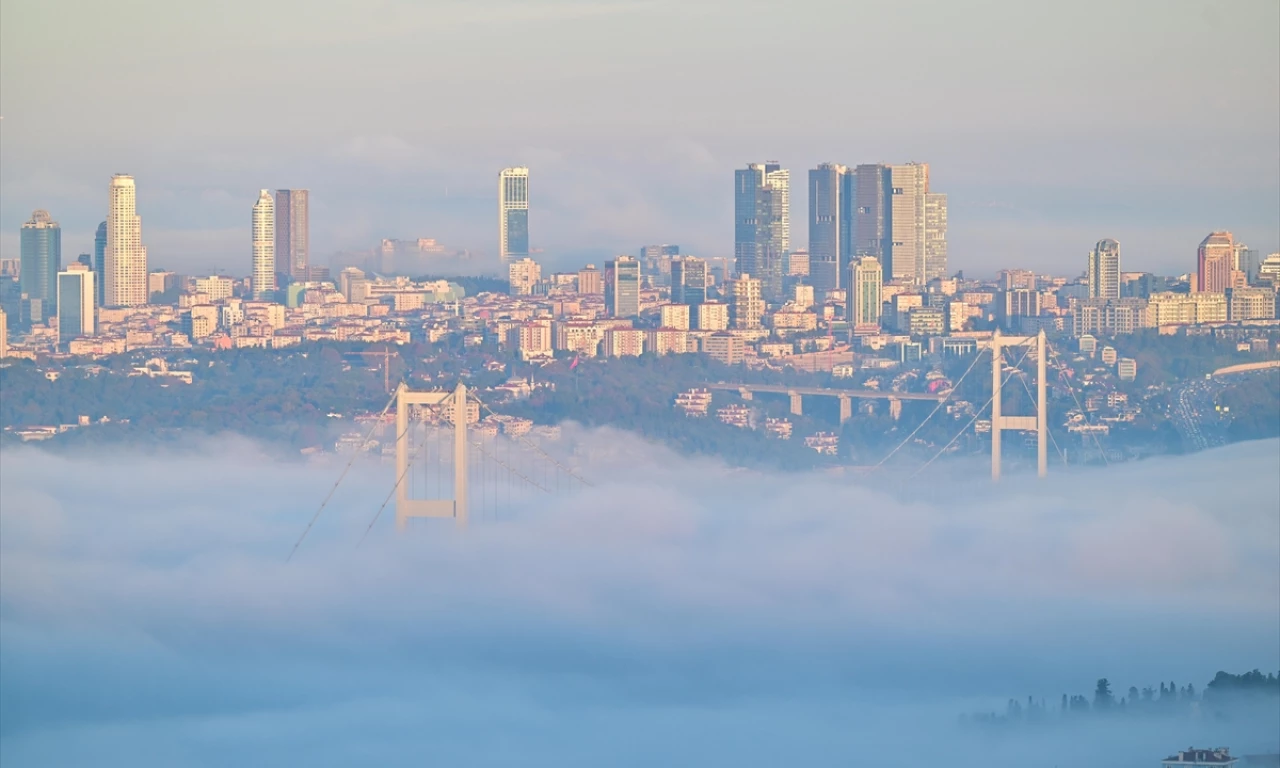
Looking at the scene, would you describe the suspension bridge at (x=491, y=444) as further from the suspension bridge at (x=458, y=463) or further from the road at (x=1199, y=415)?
the road at (x=1199, y=415)

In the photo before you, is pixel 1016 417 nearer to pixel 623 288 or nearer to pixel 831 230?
pixel 623 288

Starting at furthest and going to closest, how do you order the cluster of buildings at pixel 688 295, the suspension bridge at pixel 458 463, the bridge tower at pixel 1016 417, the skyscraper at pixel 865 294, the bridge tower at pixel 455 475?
the skyscraper at pixel 865 294
the cluster of buildings at pixel 688 295
the bridge tower at pixel 1016 417
the suspension bridge at pixel 458 463
the bridge tower at pixel 455 475

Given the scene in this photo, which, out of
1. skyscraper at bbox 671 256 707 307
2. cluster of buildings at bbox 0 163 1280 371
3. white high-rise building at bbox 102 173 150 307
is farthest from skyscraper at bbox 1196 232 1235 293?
white high-rise building at bbox 102 173 150 307

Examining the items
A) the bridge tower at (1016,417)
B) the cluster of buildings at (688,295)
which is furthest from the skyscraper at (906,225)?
the bridge tower at (1016,417)

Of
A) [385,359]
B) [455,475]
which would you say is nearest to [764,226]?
[385,359]

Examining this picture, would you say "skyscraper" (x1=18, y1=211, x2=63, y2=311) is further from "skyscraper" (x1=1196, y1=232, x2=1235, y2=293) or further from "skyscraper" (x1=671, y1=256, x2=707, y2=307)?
"skyscraper" (x1=1196, y1=232, x2=1235, y2=293)

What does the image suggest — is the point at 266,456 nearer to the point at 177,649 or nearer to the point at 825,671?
the point at 177,649
